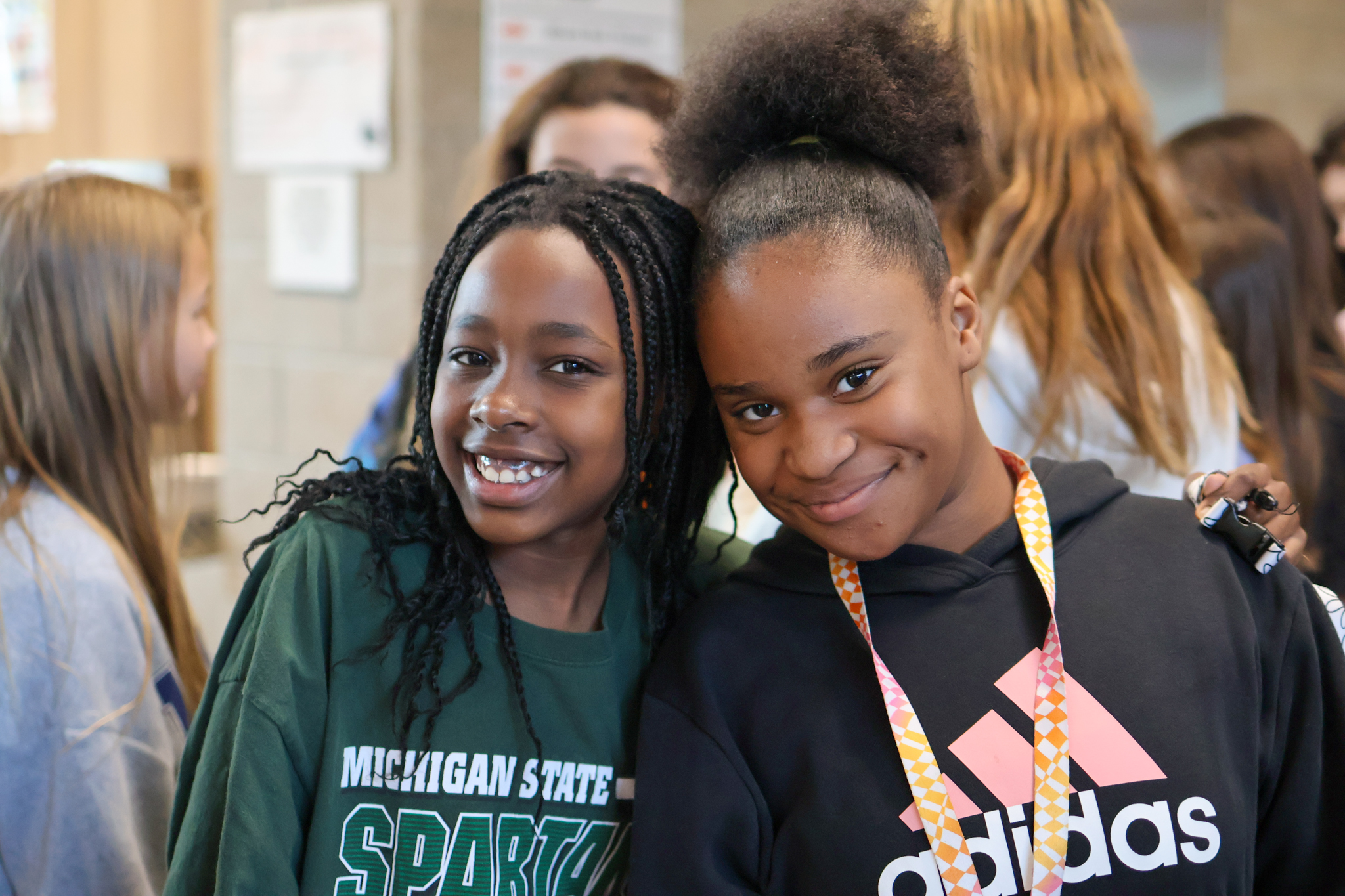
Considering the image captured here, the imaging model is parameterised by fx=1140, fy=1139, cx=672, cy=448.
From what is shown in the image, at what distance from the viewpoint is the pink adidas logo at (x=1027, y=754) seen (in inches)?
44.6

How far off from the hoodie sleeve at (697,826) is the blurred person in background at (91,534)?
0.72 m

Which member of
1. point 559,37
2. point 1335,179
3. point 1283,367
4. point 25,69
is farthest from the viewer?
point 25,69

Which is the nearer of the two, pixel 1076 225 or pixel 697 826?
pixel 697 826

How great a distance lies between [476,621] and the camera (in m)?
1.31

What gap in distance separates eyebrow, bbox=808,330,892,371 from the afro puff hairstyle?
4.1 inches

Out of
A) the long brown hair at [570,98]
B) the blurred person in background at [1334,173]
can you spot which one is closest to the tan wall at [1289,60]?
the blurred person in background at [1334,173]

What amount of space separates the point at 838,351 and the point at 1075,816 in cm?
51

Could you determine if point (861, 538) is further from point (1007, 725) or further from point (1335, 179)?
point (1335, 179)

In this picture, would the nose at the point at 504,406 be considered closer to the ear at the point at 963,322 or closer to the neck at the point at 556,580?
the neck at the point at 556,580

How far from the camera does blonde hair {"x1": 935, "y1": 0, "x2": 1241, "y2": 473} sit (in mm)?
1642

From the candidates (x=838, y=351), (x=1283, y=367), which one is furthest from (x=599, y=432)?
(x=1283, y=367)

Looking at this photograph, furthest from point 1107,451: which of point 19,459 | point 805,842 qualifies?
point 19,459

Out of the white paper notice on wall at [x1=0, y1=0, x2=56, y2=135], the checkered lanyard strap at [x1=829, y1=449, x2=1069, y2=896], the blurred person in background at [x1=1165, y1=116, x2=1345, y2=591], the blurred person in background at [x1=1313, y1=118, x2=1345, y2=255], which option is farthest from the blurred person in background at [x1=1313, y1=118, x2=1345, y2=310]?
the white paper notice on wall at [x1=0, y1=0, x2=56, y2=135]

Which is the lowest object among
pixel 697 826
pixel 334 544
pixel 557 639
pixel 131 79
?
pixel 697 826
